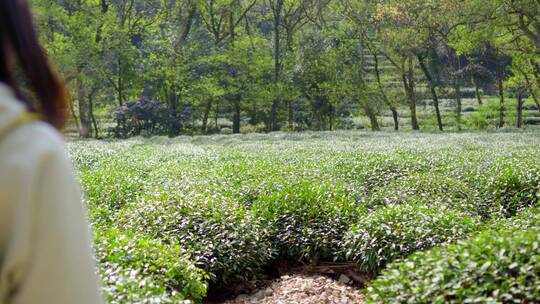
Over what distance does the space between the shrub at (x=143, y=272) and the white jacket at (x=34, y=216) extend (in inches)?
105

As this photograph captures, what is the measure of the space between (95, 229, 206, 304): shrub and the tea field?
0.4 inches

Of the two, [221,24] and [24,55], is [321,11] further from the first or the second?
[24,55]

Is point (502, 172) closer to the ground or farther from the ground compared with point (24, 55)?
closer to the ground

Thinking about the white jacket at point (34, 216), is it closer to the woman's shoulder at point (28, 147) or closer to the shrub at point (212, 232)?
the woman's shoulder at point (28, 147)

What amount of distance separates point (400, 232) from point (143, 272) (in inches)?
113

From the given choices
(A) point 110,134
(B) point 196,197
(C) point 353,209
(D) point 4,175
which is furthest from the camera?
(A) point 110,134

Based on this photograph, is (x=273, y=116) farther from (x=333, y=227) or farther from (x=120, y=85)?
(x=333, y=227)

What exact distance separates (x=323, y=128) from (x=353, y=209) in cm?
2802

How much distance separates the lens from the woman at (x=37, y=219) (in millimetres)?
872

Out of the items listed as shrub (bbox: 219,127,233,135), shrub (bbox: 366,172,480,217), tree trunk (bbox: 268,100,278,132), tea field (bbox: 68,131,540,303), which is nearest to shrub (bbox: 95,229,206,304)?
tea field (bbox: 68,131,540,303)

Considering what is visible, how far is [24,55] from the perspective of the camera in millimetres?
1042

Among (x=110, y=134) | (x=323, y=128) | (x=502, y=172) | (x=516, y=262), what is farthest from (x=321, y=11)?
(x=516, y=262)

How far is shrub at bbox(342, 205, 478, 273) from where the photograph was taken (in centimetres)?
544

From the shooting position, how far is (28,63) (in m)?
1.05
